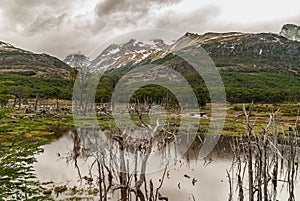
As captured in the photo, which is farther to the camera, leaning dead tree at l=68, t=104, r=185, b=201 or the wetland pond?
the wetland pond

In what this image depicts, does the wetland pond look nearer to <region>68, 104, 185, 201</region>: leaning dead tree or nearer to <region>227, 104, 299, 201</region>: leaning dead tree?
<region>68, 104, 185, 201</region>: leaning dead tree

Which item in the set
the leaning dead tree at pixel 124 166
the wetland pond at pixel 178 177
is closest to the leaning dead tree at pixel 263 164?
the wetland pond at pixel 178 177

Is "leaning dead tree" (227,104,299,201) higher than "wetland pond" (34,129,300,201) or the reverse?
higher

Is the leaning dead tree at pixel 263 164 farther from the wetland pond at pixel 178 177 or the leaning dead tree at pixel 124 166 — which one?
the leaning dead tree at pixel 124 166

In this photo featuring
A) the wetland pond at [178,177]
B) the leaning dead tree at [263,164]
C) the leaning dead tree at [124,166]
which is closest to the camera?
the leaning dead tree at [263,164]

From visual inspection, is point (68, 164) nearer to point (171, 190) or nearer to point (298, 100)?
point (171, 190)

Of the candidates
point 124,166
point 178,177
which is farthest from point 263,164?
point 178,177

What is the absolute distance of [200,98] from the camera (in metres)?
114

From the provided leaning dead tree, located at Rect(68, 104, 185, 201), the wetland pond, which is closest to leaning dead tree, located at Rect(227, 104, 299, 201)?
the wetland pond

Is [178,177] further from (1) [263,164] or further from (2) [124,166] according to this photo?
(1) [263,164]

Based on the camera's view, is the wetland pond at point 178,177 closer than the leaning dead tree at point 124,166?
No

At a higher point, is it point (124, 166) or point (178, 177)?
point (124, 166)

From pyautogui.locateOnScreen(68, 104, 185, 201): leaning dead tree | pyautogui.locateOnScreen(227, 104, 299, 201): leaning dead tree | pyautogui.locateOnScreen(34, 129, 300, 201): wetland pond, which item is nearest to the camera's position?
pyautogui.locateOnScreen(227, 104, 299, 201): leaning dead tree

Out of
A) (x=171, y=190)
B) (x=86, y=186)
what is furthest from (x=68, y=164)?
(x=171, y=190)
